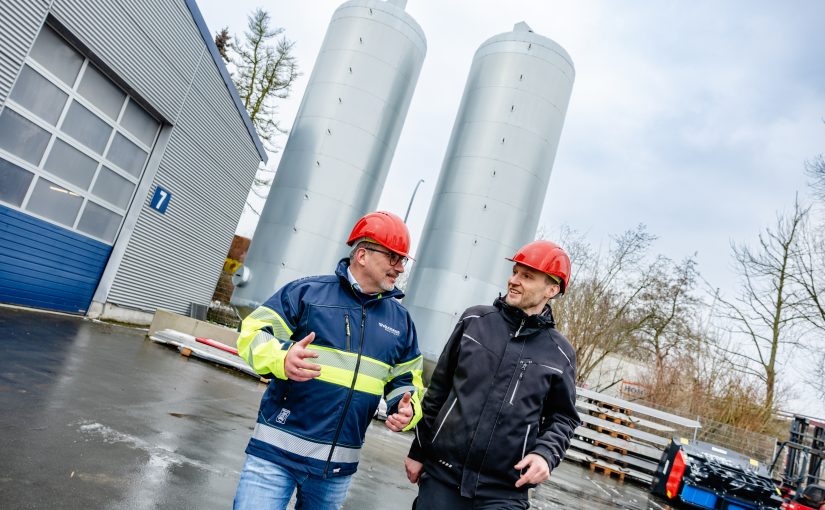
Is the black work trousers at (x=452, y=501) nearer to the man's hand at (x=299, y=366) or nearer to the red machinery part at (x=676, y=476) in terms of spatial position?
the man's hand at (x=299, y=366)

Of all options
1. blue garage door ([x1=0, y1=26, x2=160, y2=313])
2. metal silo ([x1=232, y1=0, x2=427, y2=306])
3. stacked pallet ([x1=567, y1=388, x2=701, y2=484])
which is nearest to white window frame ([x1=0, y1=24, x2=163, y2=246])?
blue garage door ([x1=0, y1=26, x2=160, y2=313])

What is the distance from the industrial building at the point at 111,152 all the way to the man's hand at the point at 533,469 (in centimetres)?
903

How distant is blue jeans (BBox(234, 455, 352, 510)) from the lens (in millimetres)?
2035

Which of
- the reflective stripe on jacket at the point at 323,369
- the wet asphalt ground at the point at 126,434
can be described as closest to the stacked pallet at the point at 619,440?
the wet asphalt ground at the point at 126,434

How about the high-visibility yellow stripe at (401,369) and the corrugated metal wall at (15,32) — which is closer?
the high-visibility yellow stripe at (401,369)

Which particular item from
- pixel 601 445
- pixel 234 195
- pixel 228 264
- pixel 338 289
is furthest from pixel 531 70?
pixel 228 264

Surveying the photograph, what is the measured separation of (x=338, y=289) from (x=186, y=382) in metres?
6.05

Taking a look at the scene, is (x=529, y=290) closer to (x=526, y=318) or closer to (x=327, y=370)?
(x=526, y=318)

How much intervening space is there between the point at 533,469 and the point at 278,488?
1.14 meters

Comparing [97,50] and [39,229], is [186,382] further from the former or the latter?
[97,50]

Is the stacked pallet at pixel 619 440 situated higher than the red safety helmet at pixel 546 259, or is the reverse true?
the red safety helmet at pixel 546 259

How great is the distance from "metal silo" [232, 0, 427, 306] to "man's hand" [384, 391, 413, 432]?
1125cm

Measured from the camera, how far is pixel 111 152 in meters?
10.3

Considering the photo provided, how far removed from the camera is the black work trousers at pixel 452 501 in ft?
7.54
